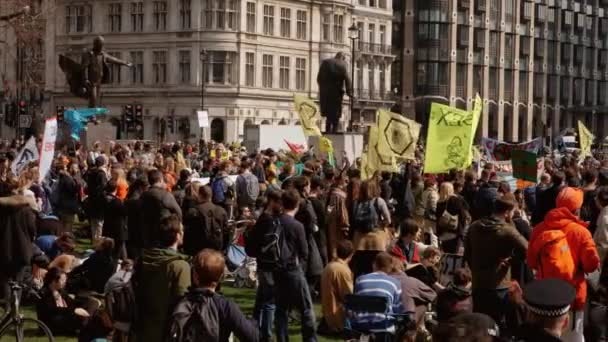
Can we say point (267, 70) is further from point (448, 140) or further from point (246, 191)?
point (448, 140)

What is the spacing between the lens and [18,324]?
40.1 feet

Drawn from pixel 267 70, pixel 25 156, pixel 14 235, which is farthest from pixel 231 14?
pixel 14 235

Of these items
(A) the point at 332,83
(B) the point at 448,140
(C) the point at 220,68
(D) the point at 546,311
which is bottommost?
(D) the point at 546,311

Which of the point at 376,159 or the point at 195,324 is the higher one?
the point at 376,159

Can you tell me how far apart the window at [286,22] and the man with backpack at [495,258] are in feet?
218

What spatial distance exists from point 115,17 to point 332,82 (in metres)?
45.5

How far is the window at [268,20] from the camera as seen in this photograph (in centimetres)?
7700

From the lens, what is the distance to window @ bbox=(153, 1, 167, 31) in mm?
76000

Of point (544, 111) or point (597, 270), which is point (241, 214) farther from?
point (544, 111)

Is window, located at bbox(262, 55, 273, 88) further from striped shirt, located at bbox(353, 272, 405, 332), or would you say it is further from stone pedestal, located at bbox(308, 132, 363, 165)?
striped shirt, located at bbox(353, 272, 405, 332)

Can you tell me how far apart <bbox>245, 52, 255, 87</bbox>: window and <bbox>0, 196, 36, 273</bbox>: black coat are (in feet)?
197

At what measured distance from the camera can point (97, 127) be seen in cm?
4041

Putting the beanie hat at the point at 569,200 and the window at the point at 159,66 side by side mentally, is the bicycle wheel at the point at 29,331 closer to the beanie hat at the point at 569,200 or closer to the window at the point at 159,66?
the beanie hat at the point at 569,200

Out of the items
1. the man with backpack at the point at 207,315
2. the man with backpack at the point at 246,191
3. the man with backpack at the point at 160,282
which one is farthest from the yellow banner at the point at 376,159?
the man with backpack at the point at 207,315
